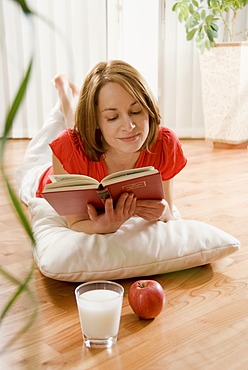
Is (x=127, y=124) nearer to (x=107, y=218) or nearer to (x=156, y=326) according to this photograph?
(x=107, y=218)

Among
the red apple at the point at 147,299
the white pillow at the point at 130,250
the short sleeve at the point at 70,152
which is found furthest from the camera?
the short sleeve at the point at 70,152

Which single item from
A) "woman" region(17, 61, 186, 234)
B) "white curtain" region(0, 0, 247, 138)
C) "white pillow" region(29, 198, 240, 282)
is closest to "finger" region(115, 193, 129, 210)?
"woman" region(17, 61, 186, 234)

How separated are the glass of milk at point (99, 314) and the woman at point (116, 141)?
31cm

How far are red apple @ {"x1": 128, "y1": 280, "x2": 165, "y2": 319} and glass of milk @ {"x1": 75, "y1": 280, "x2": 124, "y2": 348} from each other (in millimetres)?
84

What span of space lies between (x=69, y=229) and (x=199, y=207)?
32.3 inches

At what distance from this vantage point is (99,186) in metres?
1.32

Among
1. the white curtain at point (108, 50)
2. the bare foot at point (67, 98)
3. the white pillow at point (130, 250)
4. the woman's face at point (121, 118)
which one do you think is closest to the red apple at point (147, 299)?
the white pillow at point (130, 250)

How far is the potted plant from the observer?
11.8ft

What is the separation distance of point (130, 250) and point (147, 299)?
27 cm

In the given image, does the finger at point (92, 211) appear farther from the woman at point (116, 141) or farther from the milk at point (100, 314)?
the milk at point (100, 314)

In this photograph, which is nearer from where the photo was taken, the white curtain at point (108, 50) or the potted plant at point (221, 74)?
the potted plant at point (221, 74)

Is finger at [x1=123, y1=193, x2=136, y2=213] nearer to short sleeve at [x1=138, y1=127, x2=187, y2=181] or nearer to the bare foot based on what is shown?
short sleeve at [x1=138, y1=127, x2=187, y2=181]

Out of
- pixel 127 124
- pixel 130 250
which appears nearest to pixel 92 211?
pixel 130 250

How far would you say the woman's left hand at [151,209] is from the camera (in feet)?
4.81
